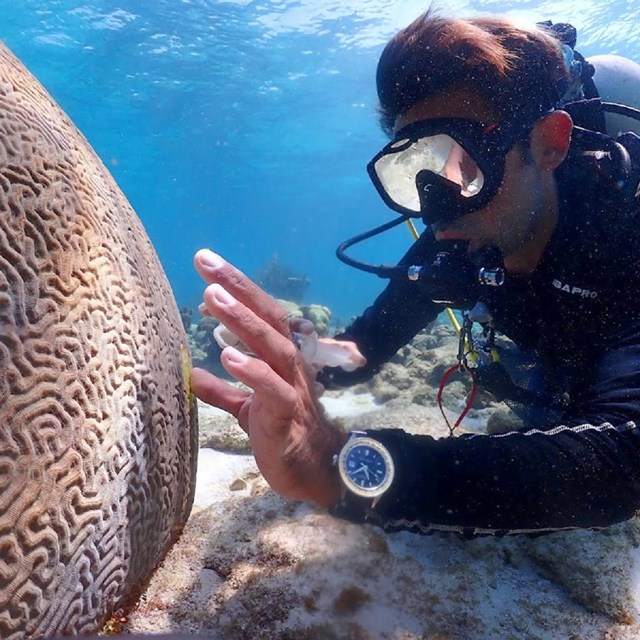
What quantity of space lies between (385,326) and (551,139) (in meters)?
1.89

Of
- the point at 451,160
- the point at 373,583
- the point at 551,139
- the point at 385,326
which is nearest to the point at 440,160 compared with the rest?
the point at 451,160

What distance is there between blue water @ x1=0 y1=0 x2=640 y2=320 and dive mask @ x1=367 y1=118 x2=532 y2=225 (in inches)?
325

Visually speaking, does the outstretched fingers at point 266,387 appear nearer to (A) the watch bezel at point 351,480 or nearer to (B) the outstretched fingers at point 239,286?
(B) the outstretched fingers at point 239,286

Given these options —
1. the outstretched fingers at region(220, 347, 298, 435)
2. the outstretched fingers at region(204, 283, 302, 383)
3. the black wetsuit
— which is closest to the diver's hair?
the black wetsuit

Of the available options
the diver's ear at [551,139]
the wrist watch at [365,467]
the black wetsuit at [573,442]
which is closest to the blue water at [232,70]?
the diver's ear at [551,139]

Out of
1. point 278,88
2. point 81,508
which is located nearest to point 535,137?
point 81,508

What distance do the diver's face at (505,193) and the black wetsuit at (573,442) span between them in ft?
0.45

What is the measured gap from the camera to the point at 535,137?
249 cm

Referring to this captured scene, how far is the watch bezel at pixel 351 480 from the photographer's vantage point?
171 cm

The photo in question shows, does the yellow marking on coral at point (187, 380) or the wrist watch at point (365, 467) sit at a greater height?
the wrist watch at point (365, 467)

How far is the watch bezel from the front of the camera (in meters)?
1.71

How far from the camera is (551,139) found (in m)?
2.49

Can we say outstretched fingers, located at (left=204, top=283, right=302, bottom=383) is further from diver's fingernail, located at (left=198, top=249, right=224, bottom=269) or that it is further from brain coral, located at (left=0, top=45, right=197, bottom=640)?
brain coral, located at (left=0, top=45, right=197, bottom=640)

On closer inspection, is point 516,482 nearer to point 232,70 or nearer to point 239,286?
point 239,286
